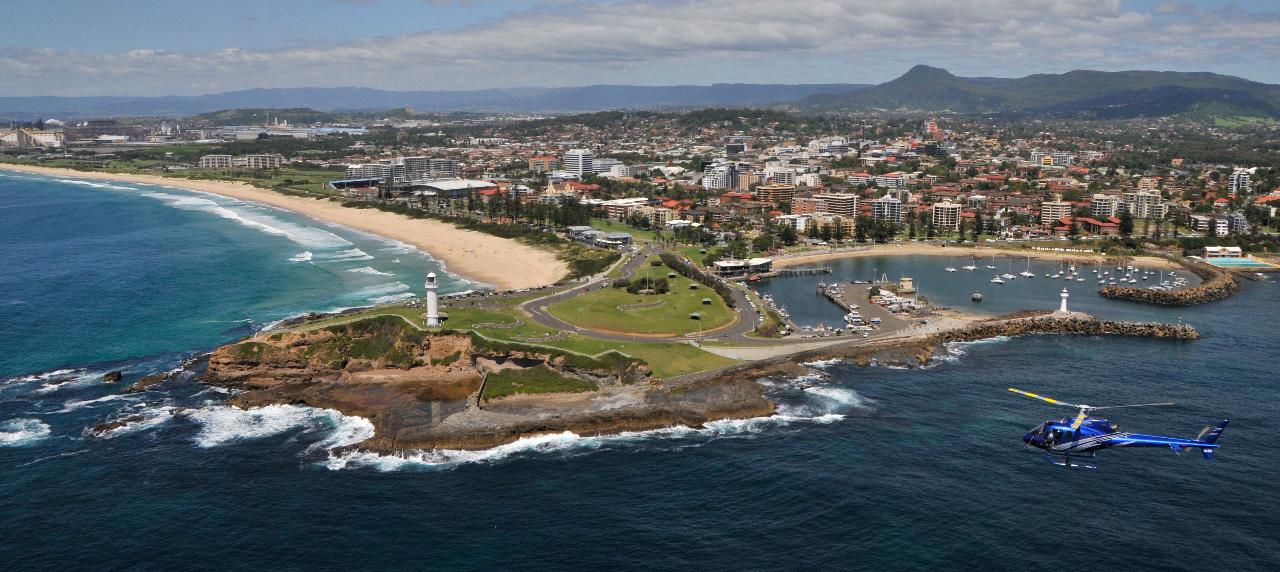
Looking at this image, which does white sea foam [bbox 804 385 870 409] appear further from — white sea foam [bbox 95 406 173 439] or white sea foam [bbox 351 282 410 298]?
white sea foam [bbox 351 282 410 298]

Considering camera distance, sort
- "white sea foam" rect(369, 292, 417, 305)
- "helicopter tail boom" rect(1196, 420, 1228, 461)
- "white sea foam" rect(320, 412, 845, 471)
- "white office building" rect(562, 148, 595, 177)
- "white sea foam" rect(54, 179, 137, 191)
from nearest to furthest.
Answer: "helicopter tail boom" rect(1196, 420, 1228, 461) → "white sea foam" rect(320, 412, 845, 471) → "white sea foam" rect(369, 292, 417, 305) → "white sea foam" rect(54, 179, 137, 191) → "white office building" rect(562, 148, 595, 177)

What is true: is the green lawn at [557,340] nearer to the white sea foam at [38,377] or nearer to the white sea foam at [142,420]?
the white sea foam at [142,420]

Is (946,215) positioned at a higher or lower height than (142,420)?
higher

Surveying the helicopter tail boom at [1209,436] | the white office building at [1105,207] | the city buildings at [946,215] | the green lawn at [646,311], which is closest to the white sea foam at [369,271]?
the green lawn at [646,311]

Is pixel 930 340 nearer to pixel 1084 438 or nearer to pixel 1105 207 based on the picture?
pixel 1084 438

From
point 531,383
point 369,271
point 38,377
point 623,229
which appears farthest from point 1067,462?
point 623,229

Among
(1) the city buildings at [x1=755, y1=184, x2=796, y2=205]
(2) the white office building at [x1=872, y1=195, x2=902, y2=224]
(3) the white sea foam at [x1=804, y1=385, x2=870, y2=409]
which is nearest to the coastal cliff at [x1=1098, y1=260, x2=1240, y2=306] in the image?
(3) the white sea foam at [x1=804, y1=385, x2=870, y2=409]
